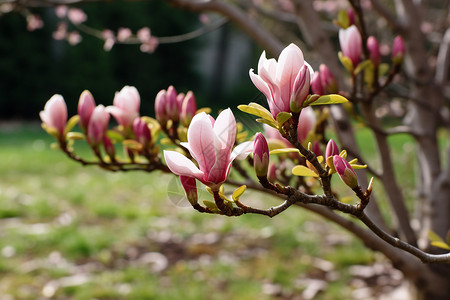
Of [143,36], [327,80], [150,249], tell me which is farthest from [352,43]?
[150,249]

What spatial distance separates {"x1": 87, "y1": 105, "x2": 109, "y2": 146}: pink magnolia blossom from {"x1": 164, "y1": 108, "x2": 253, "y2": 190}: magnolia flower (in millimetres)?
695

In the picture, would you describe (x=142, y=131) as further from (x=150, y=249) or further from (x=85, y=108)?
(x=150, y=249)

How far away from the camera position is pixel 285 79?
88cm

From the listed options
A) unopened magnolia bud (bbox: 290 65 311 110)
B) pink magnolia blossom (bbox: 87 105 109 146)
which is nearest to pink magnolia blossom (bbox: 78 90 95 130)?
pink magnolia blossom (bbox: 87 105 109 146)

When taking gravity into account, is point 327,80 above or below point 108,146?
above

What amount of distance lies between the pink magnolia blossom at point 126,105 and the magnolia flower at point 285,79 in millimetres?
766

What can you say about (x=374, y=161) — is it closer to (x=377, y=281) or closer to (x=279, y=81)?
(x=377, y=281)

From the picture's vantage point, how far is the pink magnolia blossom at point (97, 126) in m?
1.55

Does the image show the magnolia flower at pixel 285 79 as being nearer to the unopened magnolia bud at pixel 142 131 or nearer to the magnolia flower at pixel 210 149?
the magnolia flower at pixel 210 149

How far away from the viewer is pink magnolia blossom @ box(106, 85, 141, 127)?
1580 millimetres

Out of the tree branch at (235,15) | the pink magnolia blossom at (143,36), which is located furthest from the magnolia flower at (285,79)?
the pink magnolia blossom at (143,36)

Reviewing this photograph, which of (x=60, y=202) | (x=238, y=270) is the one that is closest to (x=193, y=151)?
(x=238, y=270)

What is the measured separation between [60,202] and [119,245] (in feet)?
4.69

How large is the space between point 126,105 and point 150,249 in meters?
2.72
